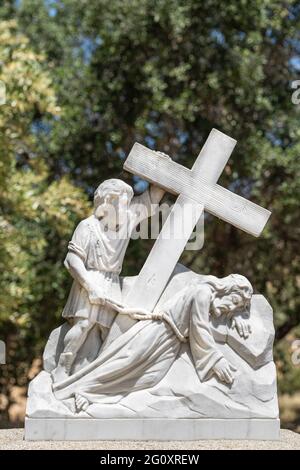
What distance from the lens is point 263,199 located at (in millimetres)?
12000

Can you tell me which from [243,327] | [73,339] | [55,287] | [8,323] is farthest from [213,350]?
[8,323]

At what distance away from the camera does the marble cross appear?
7.36 meters

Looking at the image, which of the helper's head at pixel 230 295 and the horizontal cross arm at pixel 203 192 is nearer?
the helper's head at pixel 230 295

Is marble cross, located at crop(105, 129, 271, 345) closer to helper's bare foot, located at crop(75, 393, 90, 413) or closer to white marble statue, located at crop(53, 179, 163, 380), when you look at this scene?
white marble statue, located at crop(53, 179, 163, 380)

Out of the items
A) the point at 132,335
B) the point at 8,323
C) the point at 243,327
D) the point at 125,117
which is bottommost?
the point at 8,323

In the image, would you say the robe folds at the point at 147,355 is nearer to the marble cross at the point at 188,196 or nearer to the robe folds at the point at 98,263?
the robe folds at the point at 98,263

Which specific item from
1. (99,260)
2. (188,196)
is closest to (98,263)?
(99,260)

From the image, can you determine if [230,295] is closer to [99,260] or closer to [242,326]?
[242,326]

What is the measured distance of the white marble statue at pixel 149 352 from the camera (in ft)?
22.6

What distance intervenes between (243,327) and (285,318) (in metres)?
6.30

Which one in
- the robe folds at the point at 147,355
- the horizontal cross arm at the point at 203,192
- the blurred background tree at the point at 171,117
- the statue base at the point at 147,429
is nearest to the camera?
the statue base at the point at 147,429

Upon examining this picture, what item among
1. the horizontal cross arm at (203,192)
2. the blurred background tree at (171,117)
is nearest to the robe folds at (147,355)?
the horizontal cross arm at (203,192)

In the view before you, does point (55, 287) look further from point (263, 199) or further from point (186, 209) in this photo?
point (186, 209)

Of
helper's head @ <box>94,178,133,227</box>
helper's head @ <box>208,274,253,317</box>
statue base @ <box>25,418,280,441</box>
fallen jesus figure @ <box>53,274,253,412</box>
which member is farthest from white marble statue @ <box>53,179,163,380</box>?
helper's head @ <box>208,274,253,317</box>
